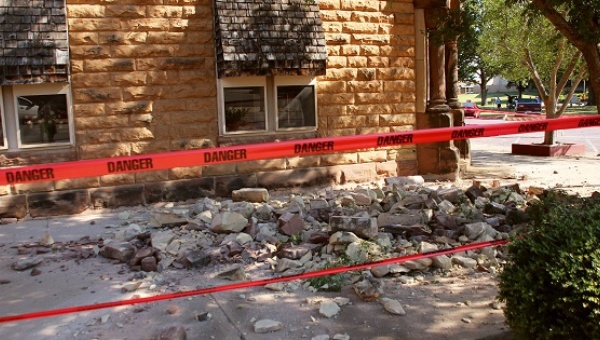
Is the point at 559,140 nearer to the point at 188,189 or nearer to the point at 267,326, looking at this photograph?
the point at 188,189

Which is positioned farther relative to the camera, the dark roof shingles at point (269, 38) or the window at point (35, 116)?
the dark roof shingles at point (269, 38)

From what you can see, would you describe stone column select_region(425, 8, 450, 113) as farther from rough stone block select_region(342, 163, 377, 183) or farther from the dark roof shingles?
the dark roof shingles

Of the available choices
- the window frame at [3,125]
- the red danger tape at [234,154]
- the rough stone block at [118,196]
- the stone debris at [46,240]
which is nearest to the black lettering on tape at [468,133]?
the red danger tape at [234,154]

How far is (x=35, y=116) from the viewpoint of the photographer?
9461mm

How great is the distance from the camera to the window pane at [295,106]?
11.1 m

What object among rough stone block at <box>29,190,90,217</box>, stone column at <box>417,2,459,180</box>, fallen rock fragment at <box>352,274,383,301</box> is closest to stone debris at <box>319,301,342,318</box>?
fallen rock fragment at <box>352,274,383,301</box>

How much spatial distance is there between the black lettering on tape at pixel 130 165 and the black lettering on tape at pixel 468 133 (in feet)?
9.06

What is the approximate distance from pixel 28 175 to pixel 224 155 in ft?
4.69

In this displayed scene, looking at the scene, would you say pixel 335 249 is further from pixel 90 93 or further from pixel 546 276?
pixel 90 93

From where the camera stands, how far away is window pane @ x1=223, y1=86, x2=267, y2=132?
10.6 m

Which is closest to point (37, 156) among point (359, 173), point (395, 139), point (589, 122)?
point (359, 173)

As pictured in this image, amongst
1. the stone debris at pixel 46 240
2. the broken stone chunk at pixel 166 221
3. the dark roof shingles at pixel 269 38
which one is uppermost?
the dark roof shingles at pixel 269 38

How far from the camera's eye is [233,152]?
467cm

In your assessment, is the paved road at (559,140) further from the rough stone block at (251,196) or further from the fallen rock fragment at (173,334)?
the fallen rock fragment at (173,334)
